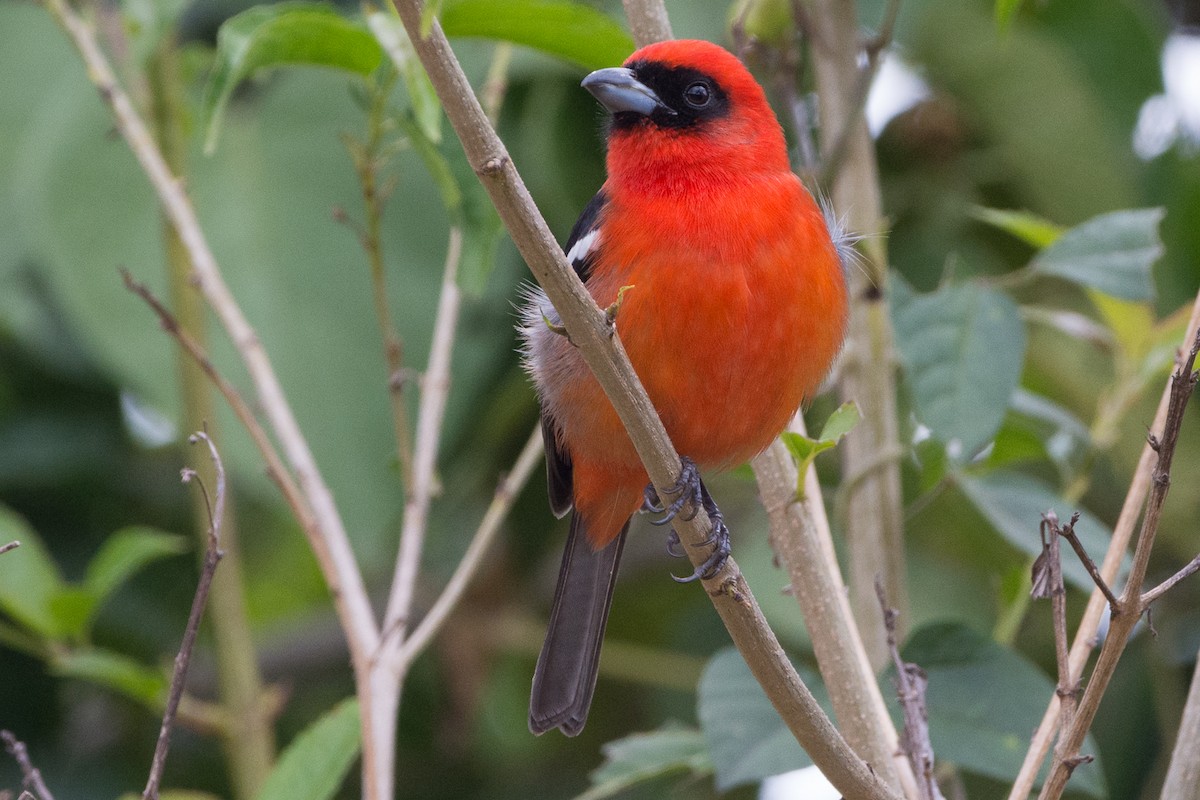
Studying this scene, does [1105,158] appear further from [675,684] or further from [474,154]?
[474,154]

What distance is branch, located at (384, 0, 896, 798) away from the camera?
5.08 feet

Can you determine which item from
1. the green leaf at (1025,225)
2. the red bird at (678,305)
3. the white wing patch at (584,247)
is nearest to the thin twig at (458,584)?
the red bird at (678,305)

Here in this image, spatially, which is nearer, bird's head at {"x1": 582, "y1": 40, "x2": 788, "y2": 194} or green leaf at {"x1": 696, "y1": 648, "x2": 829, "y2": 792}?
green leaf at {"x1": 696, "y1": 648, "x2": 829, "y2": 792}

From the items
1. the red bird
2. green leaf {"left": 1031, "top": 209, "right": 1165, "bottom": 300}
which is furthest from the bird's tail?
green leaf {"left": 1031, "top": 209, "right": 1165, "bottom": 300}

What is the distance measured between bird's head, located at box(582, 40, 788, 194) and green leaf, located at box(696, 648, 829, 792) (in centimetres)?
104

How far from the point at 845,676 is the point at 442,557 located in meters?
2.16

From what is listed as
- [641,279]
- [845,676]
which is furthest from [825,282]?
[845,676]

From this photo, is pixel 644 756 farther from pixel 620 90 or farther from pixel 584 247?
pixel 620 90

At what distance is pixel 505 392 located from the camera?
12.2 feet

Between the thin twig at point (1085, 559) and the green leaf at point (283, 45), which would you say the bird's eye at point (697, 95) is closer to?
the green leaf at point (283, 45)

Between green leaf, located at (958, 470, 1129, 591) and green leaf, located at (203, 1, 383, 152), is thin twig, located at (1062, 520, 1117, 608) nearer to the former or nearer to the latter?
green leaf, located at (958, 470, 1129, 591)

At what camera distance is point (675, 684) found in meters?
3.91

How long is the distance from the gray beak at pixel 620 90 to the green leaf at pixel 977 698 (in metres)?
1.22

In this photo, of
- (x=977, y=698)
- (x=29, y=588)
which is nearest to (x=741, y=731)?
(x=977, y=698)
